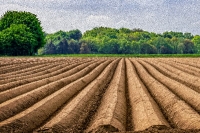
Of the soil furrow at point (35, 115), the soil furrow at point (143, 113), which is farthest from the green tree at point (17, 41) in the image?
the soil furrow at point (143, 113)

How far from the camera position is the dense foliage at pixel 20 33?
64500 millimetres

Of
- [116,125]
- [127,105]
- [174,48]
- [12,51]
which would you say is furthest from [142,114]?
[174,48]

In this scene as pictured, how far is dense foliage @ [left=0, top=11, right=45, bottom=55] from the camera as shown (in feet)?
212

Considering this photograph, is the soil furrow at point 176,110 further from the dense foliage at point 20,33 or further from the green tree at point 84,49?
the green tree at point 84,49

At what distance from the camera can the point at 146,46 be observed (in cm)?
10731

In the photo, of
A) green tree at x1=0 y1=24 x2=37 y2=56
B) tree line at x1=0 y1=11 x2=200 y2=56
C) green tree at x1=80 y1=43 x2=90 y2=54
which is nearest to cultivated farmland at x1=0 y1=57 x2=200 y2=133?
green tree at x1=0 y1=24 x2=37 y2=56

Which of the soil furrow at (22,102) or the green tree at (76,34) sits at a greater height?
the green tree at (76,34)

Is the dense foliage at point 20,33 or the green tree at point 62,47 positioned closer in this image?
the dense foliage at point 20,33

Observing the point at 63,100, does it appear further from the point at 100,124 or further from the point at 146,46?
the point at 146,46

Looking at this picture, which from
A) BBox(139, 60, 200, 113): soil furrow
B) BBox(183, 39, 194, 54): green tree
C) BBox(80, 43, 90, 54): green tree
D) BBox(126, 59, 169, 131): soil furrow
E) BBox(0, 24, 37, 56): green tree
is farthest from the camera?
BBox(183, 39, 194, 54): green tree

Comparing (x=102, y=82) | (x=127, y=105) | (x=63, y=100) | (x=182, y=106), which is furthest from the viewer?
(x=102, y=82)

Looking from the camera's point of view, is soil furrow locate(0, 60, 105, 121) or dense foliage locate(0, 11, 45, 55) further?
dense foliage locate(0, 11, 45, 55)

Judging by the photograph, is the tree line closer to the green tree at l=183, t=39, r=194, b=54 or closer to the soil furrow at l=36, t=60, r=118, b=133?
the green tree at l=183, t=39, r=194, b=54

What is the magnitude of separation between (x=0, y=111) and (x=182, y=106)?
4.85m
